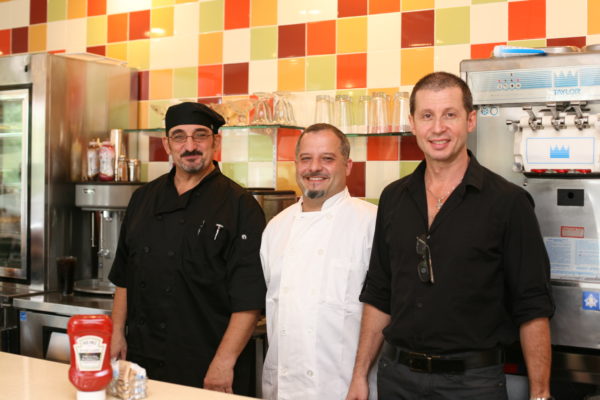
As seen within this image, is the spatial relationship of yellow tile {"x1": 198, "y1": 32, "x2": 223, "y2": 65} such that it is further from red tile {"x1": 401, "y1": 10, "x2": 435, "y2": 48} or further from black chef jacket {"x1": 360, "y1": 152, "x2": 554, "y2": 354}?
black chef jacket {"x1": 360, "y1": 152, "x2": 554, "y2": 354}

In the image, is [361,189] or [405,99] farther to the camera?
[361,189]

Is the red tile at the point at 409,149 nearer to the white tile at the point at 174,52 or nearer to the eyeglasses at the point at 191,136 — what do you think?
the eyeglasses at the point at 191,136

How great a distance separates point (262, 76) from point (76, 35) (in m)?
1.49

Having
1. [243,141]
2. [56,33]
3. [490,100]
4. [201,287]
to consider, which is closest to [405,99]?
[490,100]

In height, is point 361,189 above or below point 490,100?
below

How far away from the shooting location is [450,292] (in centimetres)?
213

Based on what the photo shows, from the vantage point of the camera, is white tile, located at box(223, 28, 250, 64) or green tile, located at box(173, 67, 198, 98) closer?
white tile, located at box(223, 28, 250, 64)

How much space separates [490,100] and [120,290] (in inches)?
69.2

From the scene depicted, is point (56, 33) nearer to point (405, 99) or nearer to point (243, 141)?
point (243, 141)

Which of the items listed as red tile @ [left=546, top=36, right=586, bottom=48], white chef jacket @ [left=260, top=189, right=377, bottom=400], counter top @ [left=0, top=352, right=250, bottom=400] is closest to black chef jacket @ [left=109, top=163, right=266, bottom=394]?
white chef jacket @ [left=260, top=189, right=377, bottom=400]

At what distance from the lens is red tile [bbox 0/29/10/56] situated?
4918mm

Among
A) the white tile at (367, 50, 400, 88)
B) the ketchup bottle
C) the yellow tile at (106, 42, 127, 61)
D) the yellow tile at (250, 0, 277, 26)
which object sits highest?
the yellow tile at (250, 0, 277, 26)

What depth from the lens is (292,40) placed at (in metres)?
3.89

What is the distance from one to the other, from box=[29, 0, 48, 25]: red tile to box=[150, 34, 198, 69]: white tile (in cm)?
95
